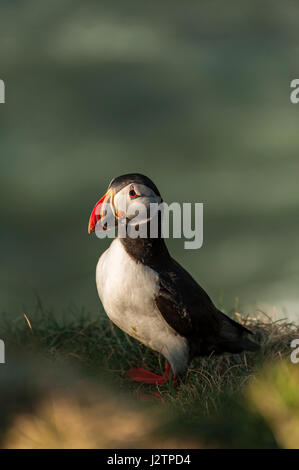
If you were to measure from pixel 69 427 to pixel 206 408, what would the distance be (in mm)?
642

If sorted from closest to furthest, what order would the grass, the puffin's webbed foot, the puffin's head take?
the grass, the puffin's head, the puffin's webbed foot

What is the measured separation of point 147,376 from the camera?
2.90 meters

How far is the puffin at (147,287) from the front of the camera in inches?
100

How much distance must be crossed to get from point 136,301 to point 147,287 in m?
0.07

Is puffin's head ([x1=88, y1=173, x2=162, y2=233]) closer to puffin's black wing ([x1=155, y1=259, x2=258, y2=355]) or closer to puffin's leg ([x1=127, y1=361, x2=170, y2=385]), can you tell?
puffin's black wing ([x1=155, y1=259, x2=258, y2=355])

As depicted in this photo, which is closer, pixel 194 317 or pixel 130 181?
pixel 130 181

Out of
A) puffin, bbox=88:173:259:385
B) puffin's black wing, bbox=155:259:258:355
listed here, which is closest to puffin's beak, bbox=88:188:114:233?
puffin, bbox=88:173:259:385

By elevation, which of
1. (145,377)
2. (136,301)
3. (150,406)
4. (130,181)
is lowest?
(150,406)

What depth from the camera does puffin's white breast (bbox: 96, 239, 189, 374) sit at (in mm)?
2564

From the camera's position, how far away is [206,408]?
2.30 meters

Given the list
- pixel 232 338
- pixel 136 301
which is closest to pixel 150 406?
pixel 136 301

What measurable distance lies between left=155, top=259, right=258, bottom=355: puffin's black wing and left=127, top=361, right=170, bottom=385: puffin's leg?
18cm

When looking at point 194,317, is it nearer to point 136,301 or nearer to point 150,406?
point 136,301

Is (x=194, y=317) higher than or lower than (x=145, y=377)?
higher
